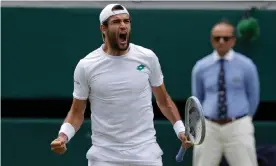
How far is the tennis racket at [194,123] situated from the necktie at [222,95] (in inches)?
64.7

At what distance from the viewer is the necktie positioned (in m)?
7.04

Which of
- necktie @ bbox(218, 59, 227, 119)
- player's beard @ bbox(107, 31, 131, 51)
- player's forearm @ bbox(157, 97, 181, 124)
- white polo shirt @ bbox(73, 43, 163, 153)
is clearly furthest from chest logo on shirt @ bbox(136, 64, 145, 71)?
necktie @ bbox(218, 59, 227, 119)

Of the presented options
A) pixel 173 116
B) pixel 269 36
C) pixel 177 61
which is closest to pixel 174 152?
pixel 177 61

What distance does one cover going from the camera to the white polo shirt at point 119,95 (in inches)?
200

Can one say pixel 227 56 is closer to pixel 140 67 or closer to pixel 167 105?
pixel 167 105

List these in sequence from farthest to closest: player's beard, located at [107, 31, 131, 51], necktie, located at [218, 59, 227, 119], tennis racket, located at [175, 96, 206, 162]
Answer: necktie, located at [218, 59, 227, 119] < player's beard, located at [107, 31, 131, 51] < tennis racket, located at [175, 96, 206, 162]

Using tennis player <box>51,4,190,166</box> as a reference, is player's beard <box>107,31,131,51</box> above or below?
above

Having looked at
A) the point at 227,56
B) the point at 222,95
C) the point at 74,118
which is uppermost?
the point at 74,118

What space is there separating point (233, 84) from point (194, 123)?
196 centimetres

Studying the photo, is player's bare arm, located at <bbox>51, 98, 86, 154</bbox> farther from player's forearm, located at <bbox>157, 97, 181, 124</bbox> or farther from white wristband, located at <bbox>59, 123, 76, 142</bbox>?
player's forearm, located at <bbox>157, 97, 181, 124</bbox>

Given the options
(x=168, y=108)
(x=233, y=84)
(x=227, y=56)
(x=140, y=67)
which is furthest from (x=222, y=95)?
(x=140, y=67)

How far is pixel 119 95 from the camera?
5.10m

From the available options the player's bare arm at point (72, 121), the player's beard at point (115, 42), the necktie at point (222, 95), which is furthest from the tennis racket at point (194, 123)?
the necktie at point (222, 95)

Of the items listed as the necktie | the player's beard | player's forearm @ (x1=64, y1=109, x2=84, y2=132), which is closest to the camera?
the player's beard
